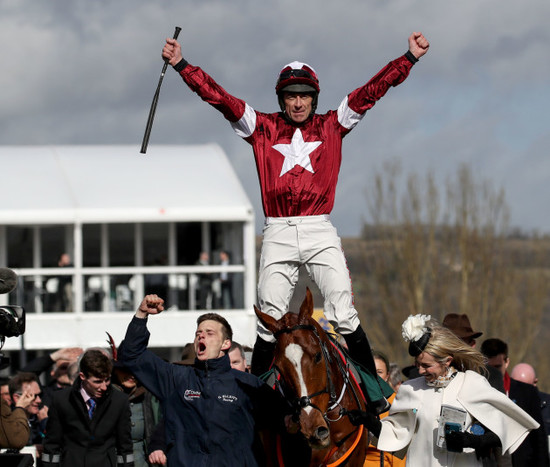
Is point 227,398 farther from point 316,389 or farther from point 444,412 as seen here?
point 444,412

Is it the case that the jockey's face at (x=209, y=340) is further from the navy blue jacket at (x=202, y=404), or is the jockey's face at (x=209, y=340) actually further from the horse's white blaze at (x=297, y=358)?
the horse's white blaze at (x=297, y=358)

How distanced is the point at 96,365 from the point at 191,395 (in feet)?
4.95

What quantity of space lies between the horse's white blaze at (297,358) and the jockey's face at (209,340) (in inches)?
16.0

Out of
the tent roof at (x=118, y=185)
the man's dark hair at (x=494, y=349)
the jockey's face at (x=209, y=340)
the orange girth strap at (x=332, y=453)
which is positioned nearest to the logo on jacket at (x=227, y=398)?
the jockey's face at (x=209, y=340)

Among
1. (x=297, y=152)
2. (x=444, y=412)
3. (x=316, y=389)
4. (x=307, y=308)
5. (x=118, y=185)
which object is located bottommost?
→ (x=444, y=412)

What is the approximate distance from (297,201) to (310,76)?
816mm

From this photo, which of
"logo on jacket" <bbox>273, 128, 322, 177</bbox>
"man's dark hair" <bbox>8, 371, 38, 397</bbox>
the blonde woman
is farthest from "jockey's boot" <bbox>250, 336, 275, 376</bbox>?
"man's dark hair" <bbox>8, 371, 38, 397</bbox>

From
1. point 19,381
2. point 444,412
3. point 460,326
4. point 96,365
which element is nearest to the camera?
point 444,412

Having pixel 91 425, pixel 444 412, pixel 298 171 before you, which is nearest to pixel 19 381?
pixel 91 425

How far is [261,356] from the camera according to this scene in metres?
7.07

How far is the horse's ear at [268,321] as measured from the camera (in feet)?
21.4

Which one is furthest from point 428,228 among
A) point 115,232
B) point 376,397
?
point 376,397

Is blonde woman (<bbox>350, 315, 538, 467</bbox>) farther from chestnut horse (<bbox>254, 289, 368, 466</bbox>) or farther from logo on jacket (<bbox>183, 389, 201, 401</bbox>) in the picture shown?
logo on jacket (<bbox>183, 389, 201, 401</bbox>)

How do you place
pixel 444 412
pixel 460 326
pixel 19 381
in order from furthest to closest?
pixel 19 381 < pixel 460 326 < pixel 444 412
